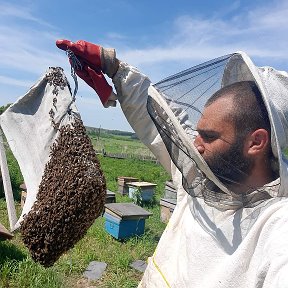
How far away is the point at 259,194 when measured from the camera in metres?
1.41

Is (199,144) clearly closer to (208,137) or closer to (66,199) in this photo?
(208,137)

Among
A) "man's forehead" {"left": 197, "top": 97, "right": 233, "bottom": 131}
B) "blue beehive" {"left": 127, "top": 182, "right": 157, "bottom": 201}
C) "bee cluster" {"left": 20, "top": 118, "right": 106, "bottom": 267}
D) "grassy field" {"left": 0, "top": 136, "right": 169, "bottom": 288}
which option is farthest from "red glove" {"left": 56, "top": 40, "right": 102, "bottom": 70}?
"blue beehive" {"left": 127, "top": 182, "right": 157, "bottom": 201}

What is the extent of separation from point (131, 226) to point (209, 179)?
5106 mm

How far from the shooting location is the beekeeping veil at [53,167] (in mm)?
1853

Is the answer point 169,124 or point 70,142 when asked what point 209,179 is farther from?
point 70,142

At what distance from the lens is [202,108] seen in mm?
1618

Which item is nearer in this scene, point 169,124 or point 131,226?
point 169,124

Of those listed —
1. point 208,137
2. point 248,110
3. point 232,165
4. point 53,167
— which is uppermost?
point 248,110

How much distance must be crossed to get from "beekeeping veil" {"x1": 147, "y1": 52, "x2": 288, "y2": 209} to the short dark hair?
5 cm

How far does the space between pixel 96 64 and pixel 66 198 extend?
701mm

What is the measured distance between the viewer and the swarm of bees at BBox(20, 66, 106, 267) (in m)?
1.85

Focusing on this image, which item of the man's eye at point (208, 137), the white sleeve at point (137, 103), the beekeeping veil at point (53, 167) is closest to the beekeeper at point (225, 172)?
the man's eye at point (208, 137)

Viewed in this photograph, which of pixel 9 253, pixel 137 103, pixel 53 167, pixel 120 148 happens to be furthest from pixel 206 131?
pixel 120 148

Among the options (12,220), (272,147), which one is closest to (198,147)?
(272,147)
